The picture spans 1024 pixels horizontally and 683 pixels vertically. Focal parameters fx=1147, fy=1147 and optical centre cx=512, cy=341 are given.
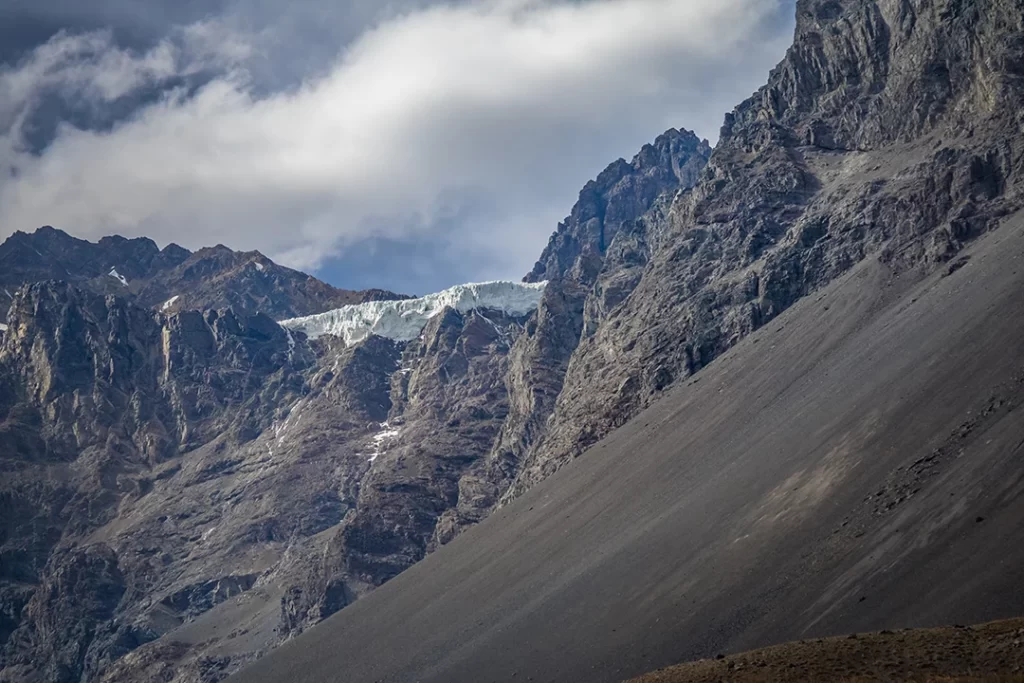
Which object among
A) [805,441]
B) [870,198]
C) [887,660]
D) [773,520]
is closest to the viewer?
[887,660]

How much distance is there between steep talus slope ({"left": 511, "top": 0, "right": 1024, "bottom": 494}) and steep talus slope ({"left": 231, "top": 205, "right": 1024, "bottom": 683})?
11913 millimetres

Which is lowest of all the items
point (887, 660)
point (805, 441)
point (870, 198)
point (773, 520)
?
point (887, 660)

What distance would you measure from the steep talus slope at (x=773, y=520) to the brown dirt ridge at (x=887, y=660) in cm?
1007

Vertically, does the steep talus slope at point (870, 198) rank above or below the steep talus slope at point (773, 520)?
above

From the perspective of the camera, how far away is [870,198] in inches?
6737

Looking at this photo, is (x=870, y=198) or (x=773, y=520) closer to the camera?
(x=773, y=520)

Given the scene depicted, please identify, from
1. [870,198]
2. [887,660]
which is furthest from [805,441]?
[870,198]

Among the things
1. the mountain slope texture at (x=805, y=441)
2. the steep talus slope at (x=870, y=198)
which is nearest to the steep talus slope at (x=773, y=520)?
the mountain slope texture at (x=805, y=441)

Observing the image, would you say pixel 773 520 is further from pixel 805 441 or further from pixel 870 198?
pixel 870 198

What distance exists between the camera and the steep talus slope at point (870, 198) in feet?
504

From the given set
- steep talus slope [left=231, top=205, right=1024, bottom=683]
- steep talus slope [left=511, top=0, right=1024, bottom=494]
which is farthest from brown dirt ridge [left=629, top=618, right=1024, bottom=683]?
steep talus slope [left=511, top=0, right=1024, bottom=494]

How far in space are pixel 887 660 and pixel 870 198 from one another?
129266mm

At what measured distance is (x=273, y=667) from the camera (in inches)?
5659

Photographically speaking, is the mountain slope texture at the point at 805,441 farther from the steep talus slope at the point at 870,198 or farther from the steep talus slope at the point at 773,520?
the steep talus slope at the point at 870,198
